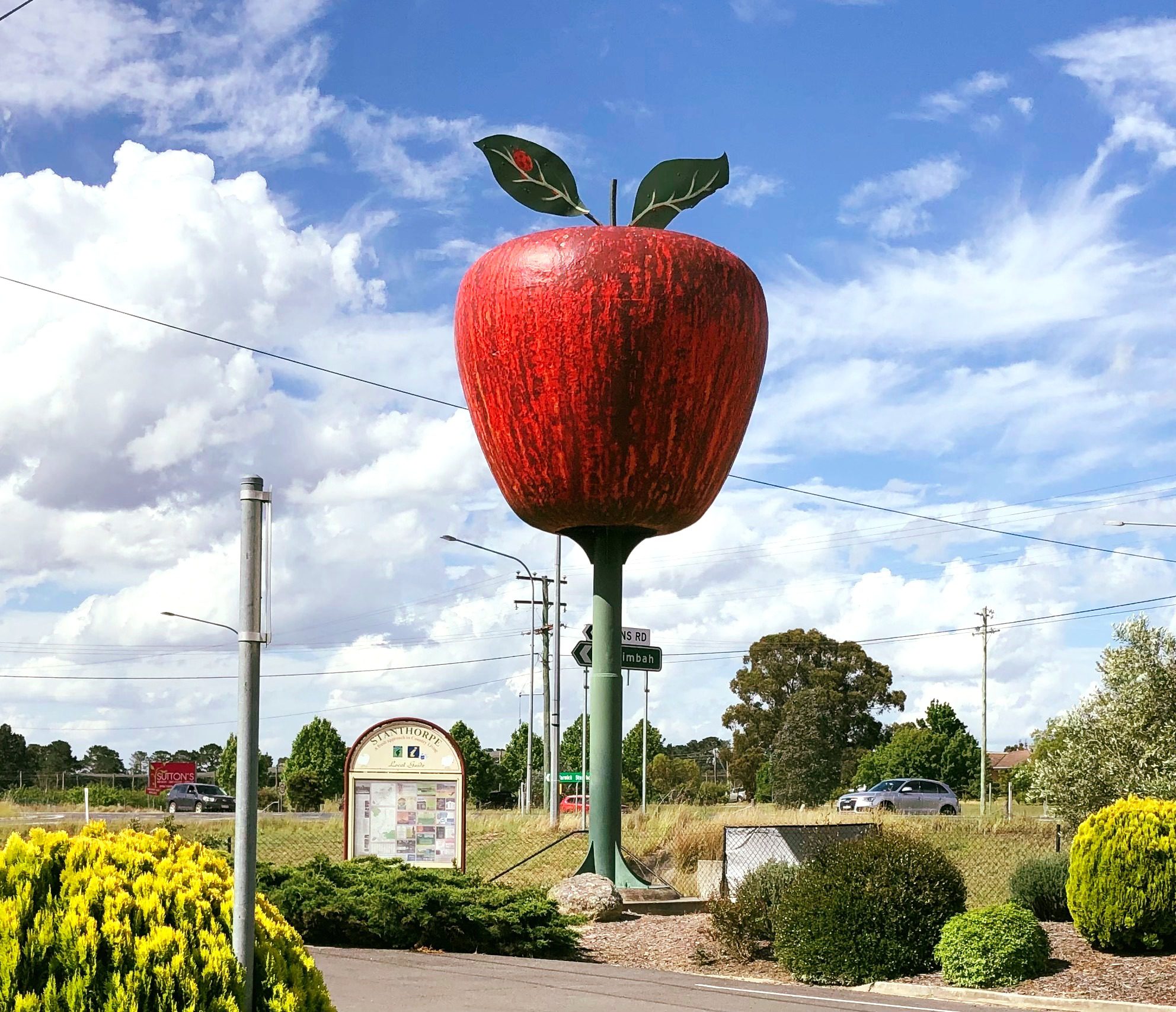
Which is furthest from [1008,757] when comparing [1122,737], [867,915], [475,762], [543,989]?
[543,989]

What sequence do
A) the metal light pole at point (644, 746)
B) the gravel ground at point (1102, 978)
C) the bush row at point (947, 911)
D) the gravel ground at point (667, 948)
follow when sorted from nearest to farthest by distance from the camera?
the gravel ground at point (1102, 978), the bush row at point (947, 911), the gravel ground at point (667, 948), the metal light pole at point (644, 746)

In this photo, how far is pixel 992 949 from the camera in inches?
481

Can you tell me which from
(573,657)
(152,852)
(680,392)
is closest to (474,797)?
(573,657)

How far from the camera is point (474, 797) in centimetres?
6406

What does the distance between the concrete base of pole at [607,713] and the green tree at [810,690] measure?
164 feet

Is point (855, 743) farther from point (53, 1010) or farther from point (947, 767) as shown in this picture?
point (53, 1010)

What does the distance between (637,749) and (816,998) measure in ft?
209

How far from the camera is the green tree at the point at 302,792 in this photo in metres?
54.0

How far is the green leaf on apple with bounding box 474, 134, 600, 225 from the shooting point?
18.2 m

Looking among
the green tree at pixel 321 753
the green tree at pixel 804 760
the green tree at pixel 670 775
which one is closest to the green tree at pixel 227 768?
the green tree at pixel 321 753

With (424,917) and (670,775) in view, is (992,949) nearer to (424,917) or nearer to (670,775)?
(424,917)

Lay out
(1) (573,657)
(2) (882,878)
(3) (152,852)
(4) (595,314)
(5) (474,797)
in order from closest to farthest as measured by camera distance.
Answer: (3) (152,852) < (2) (882,878) < (4) (595,314) < (1) (573,657) < (5) (474,797)

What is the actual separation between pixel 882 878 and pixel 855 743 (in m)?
57.8

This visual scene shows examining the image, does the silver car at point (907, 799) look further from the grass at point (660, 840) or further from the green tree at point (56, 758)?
the green tree at point (56, 758)
